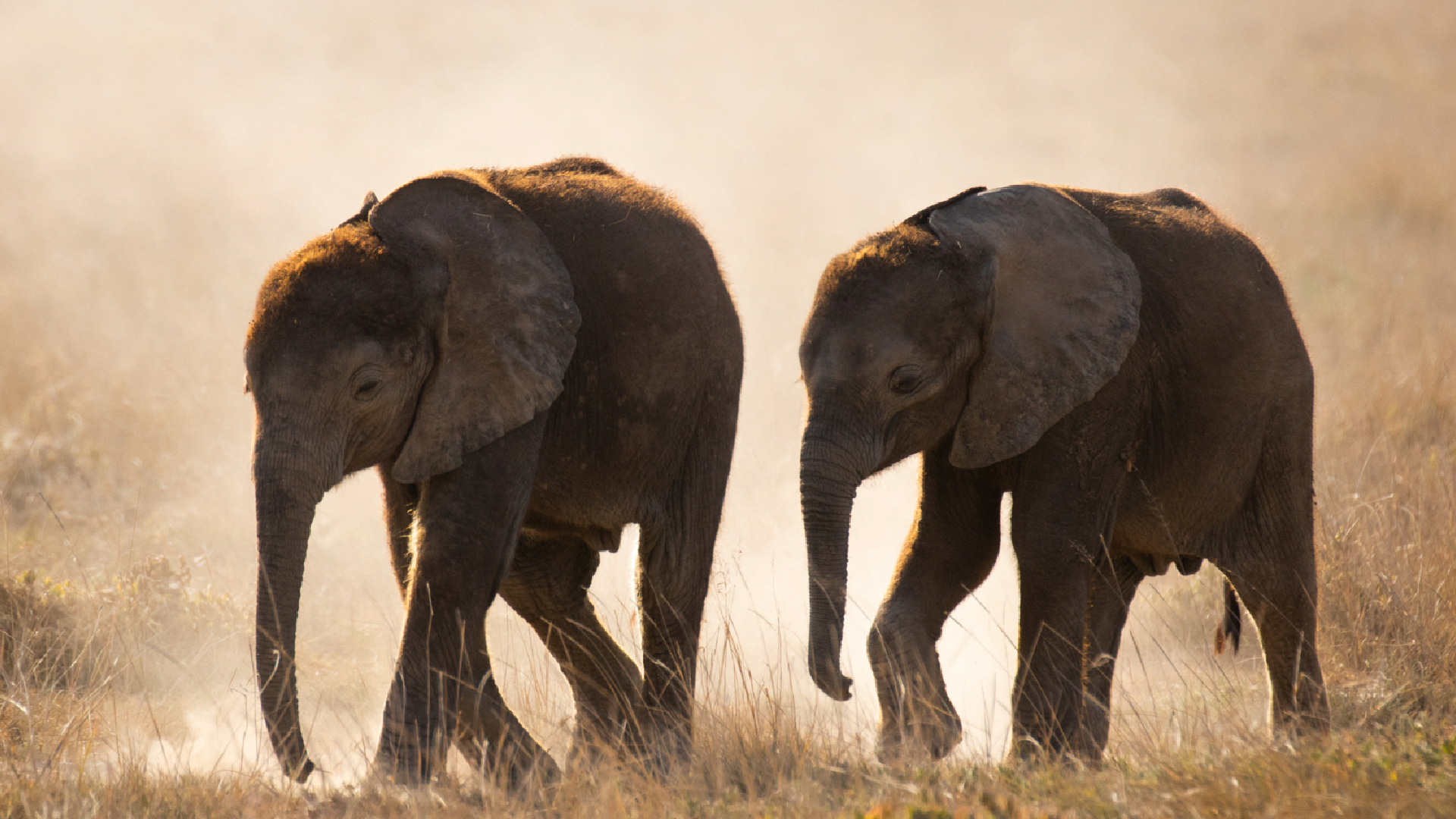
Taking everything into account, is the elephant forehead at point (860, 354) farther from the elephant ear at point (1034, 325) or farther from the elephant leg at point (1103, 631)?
the elephant leg at point (1103, 631)

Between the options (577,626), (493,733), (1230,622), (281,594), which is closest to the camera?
(281,594)

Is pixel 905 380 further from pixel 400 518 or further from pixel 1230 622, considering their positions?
pixel 1230 622

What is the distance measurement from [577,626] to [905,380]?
2.15 meters

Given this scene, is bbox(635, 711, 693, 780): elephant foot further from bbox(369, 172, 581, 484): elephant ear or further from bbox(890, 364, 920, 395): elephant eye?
bbox(890, 364, 920, 395): elephant eye

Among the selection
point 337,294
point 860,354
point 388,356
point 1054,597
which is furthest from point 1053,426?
point 337,294

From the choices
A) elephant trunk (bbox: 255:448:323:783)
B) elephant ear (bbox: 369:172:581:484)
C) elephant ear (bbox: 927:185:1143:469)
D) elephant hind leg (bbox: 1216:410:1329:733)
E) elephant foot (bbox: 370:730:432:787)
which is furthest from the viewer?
elephant hind leg (bbox: 1216:410:1329:733)

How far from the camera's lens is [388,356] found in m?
5.73

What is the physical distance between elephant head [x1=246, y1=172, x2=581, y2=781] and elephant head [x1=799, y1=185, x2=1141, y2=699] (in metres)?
1.10

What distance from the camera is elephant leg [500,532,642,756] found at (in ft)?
23.3

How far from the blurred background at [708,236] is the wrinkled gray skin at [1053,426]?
0.38 metres

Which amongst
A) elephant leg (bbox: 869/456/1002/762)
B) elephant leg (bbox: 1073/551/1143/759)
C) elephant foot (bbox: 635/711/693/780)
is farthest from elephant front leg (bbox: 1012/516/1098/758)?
elephant foot (bbox: 635/711/693/780)

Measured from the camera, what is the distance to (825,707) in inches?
343

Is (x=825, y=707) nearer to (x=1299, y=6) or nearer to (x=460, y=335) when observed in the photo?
(x=460, y=335)

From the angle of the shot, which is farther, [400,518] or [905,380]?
[400,518]
